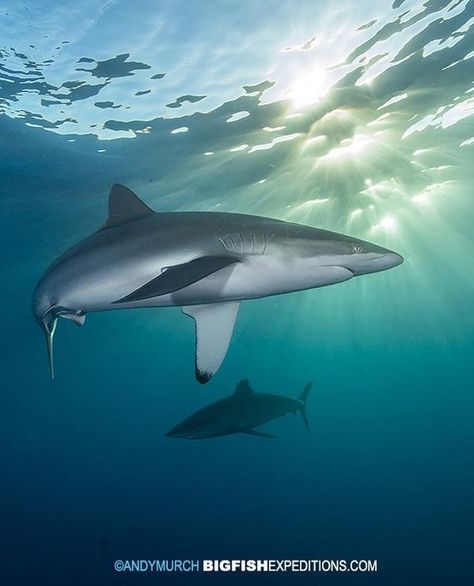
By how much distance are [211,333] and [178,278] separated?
175 cm

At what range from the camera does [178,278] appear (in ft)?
9.32

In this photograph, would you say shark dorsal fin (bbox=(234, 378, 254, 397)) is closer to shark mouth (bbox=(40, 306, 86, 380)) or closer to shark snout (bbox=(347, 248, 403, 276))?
shark mouth (bbox=(40, 306, 86, 380))

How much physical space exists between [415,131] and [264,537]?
25540mm

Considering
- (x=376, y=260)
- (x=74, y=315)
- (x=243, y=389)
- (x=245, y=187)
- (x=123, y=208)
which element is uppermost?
(x=245, y=187)

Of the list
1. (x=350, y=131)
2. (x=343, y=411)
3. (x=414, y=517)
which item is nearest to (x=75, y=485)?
(x=414, y=517)

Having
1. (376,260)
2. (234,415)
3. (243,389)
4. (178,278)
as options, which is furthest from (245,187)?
(178,278)

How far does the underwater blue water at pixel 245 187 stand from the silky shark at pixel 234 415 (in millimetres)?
7678

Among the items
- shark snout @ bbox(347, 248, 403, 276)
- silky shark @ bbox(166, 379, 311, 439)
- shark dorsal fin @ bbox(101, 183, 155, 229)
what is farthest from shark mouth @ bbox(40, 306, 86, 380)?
silky shark @ bbox(166, 379, 311, 439)

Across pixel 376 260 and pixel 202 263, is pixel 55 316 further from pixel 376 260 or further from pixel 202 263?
pixel 376 260

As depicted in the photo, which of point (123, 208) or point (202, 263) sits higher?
point (123, 208)

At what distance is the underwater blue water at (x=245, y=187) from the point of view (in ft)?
29.4

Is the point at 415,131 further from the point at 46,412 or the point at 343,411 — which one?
the point at 343,411

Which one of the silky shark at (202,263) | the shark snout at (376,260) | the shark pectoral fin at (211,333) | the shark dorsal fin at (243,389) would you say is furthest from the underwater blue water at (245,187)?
the shark dorsal fin at (243,389)

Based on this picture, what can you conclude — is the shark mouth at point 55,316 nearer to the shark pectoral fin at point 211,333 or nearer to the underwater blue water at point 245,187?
the shark pectoral fin at point 211,333
